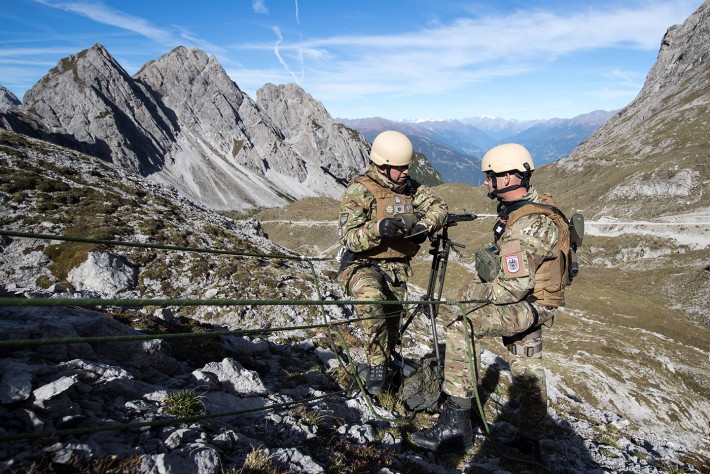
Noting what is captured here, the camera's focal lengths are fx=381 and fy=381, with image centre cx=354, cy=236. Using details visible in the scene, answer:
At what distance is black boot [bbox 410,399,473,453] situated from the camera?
6754mm

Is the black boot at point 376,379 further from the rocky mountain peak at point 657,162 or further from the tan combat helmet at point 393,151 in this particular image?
the rocky mountain peak at point 657,162

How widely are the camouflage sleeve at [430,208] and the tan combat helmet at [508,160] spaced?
1.24 m

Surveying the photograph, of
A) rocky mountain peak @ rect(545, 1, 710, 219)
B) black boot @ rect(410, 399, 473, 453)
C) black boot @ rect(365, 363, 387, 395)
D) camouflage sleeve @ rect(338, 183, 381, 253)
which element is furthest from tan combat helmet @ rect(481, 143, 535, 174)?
rocky mountain peak @ rect(545, 1, 710, 219)

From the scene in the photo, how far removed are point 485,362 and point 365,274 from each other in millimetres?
7333

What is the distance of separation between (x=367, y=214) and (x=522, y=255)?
3201 mm

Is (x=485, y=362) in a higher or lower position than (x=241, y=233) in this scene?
lower

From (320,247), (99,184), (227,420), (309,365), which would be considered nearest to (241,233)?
(99,184)

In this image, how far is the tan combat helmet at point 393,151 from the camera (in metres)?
7.94

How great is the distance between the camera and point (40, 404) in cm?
416

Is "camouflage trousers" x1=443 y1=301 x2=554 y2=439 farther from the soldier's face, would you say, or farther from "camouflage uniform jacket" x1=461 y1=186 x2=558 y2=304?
the soldier's face

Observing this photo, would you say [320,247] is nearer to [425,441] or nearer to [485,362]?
[485,362]

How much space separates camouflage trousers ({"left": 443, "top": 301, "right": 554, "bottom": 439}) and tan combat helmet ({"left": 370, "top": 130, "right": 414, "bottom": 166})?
331 centimetres

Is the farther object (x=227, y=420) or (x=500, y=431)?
(x=500, y=431)

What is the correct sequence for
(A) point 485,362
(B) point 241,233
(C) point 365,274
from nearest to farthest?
(C) point 365,274 → (A) point 485,362 → (B) point 241,233
